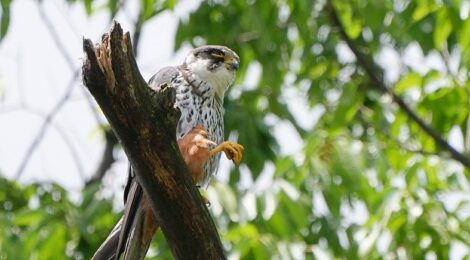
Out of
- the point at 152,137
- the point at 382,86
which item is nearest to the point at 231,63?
the point at 152,137

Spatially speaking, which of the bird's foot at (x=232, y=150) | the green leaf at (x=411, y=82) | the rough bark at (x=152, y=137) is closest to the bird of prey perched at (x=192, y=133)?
the bird's foot at (x=232, y=150)

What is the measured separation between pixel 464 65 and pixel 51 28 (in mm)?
3599

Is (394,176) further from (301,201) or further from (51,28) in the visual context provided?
(51,28)

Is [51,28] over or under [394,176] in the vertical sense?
over

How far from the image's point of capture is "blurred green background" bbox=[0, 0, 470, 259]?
5.97 m

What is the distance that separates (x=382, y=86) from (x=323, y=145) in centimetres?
115

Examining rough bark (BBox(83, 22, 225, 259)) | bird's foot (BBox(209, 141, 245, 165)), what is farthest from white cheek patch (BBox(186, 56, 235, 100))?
rough bark (BBox(83, 22, 225, 259))

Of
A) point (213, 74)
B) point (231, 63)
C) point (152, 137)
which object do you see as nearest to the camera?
point (152, 137)

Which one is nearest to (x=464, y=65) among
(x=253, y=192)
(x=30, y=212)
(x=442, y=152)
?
(x=442, y=152)

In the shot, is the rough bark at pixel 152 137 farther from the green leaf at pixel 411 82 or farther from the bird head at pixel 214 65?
the green leaf at pixel 411 82

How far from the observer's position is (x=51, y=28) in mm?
8734

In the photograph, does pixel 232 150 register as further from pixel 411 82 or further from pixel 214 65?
pixel 411 82

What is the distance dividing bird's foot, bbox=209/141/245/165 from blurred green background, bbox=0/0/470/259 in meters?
1.22

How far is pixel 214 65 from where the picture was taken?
516 cm
